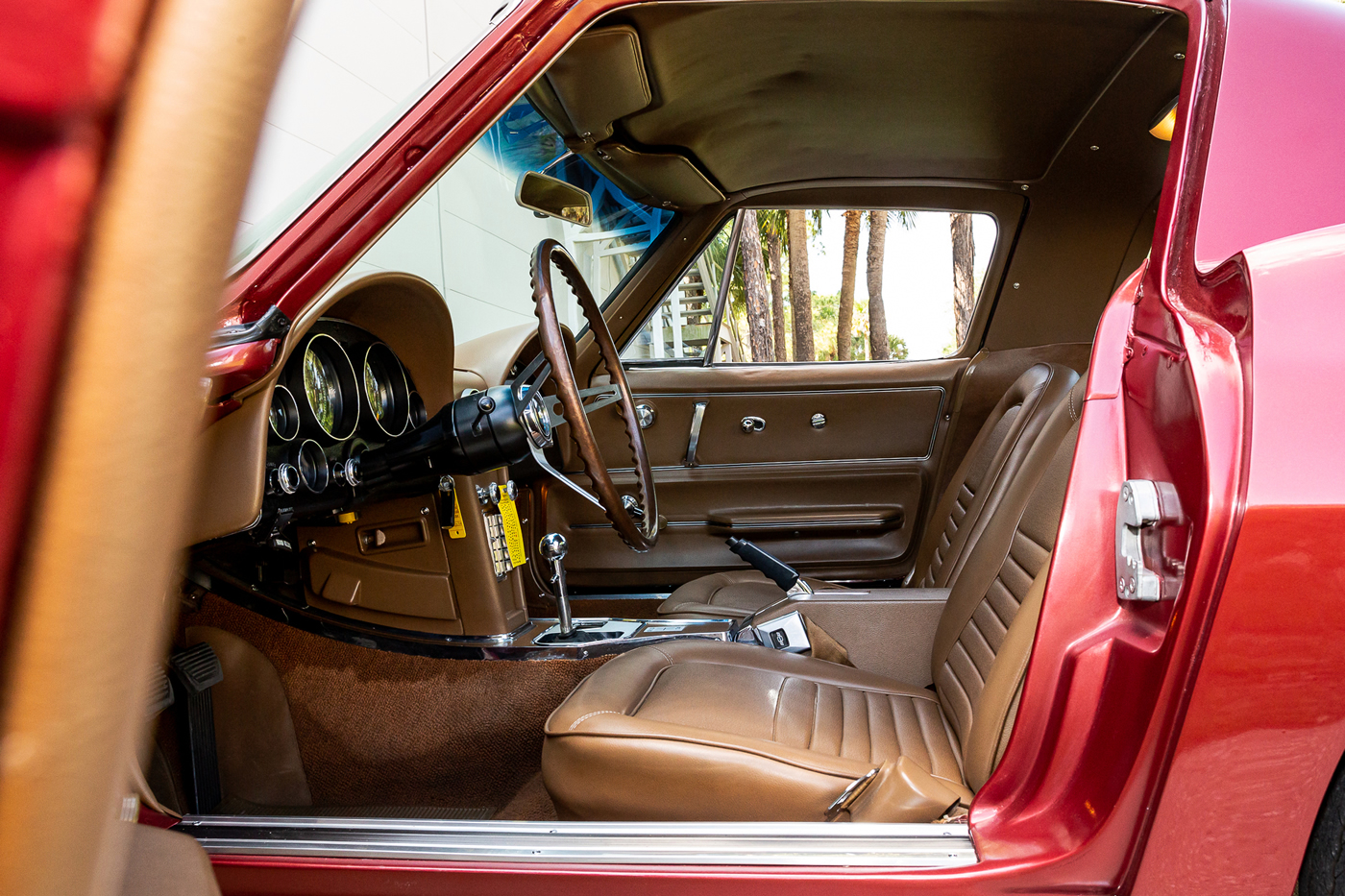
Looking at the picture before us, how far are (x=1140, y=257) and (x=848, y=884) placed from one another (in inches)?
83.4

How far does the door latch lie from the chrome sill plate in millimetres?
321

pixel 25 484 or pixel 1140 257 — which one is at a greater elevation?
pixel 1140 257

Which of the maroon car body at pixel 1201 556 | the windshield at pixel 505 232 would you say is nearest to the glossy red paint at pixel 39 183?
the maroon car body at pixel 1201 556

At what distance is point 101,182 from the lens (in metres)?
0.28

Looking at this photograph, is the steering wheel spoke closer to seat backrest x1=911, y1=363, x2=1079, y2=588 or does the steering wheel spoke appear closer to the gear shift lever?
the gear shift lever

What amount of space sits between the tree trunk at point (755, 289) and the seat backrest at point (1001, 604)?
1149 millimetres

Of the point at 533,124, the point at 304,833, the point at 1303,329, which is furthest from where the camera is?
the point at 533,124

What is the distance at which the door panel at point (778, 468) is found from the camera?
265cm

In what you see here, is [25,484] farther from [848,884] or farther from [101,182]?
[848,884]

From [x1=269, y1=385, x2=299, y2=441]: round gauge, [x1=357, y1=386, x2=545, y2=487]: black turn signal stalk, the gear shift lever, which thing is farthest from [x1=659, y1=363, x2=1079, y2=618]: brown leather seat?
[x1=269, y1=385, x2=299, y2=441]: round gauge

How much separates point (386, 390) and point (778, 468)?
1.30 m

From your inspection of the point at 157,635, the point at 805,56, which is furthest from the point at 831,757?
the point at 805,56

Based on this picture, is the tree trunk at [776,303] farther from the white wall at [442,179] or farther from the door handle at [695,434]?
the white wall at [442,179]

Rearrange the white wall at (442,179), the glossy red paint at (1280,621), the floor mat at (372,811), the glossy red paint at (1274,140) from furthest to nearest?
the white wall at (442,179), the floor mat at (372,811), the glossy red paint at (1274,140), the glossy red paint at (1280,621)
